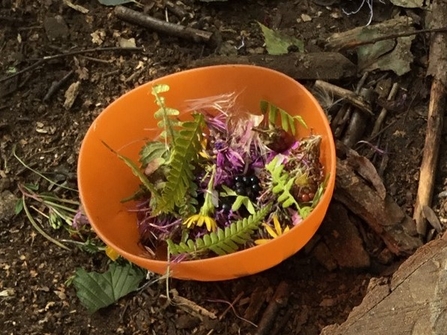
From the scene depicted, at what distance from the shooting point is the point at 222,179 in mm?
1574

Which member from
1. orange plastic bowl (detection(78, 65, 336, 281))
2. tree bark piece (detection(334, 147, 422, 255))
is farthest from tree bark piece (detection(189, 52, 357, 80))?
tree bark piece (detection(334, 147, 422, 255))

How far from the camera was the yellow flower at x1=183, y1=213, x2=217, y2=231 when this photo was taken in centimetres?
151

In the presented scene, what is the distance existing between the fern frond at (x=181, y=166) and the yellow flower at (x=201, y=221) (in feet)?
0.13

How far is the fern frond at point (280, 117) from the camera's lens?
1618 millimetres

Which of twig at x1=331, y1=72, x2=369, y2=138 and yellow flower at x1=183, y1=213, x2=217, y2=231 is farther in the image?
twig at x1=331, y1=72, x2=369, y2=138

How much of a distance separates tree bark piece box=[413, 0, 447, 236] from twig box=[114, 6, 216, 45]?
0.54 meters

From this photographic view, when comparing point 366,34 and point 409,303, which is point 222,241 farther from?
point 366,34

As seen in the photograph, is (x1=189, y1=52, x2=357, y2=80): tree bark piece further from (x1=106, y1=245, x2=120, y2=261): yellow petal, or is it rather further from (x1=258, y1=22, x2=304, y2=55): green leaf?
(x1=106, y1=245, x2=120, y2=261): yellow petal

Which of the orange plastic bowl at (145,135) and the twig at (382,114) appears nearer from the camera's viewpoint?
the orange plastic bowl at (145,135)

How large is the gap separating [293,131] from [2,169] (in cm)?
69

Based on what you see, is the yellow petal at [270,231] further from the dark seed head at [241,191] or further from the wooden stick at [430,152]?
the wooden stick at [430,152]

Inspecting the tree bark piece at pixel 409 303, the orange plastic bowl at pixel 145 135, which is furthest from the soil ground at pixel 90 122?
the tree bark piece at pixel 409 303

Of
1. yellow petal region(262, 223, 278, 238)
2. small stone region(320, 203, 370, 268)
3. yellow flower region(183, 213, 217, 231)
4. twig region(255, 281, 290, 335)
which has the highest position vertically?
yellow petal region(262, 223, 278, 238)

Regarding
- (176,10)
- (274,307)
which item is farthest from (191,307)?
(176,10)
